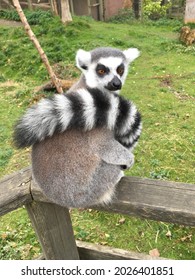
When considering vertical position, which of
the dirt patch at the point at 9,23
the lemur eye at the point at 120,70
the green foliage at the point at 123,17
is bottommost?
the green foliage at the point at 123,17

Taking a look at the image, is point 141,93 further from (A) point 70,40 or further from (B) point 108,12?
(B) point 108,12

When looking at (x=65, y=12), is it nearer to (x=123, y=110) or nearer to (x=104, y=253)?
(x=104, y=253)

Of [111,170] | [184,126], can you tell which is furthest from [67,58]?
[111,170]

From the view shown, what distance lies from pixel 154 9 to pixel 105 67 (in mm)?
11977

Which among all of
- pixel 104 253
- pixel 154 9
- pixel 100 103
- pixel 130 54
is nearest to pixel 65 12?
pixel 154 9

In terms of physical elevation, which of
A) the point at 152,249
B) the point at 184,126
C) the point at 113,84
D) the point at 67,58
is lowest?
the point at 152,249

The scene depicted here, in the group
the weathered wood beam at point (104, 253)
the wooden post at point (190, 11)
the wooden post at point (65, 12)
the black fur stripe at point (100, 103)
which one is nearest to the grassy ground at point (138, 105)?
the wooden post at point (65, 12)

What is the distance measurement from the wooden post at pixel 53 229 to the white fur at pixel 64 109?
0.56 metres

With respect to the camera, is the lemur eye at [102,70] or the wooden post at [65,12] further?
the wooden post at [65,12]

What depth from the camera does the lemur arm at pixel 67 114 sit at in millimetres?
1729

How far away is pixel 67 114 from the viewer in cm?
173

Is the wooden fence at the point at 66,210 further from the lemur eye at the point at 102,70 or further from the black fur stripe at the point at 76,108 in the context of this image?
the lemur eye at the point at 102,70

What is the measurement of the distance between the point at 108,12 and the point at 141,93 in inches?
446

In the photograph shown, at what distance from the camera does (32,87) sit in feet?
24.0
